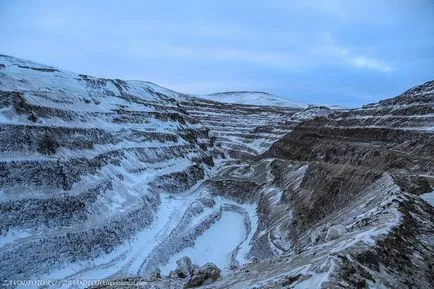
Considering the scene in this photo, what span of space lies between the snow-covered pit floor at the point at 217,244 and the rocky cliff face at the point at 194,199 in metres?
0.24

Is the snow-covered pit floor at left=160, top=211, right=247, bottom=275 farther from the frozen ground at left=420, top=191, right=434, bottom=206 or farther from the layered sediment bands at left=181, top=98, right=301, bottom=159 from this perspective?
the layered sediment bands at left=181, top=98, right=301, bottom=159

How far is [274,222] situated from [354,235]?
97.4ft

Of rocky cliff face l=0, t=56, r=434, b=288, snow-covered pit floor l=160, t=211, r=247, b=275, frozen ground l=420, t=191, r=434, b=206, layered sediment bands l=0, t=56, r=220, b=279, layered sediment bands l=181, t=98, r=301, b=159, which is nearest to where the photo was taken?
rocky cliff face l=0, t=56, r=434, b=288

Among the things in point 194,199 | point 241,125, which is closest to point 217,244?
point 194,199

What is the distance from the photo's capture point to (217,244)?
48.0 m

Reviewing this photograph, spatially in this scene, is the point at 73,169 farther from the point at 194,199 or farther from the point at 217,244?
the point at 194,199

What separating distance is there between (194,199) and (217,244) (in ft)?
56.8

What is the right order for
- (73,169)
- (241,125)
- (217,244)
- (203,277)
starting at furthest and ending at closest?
(241,125)
(73,169)
(217,244)
(203,277)

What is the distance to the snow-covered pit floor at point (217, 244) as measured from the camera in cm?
4203

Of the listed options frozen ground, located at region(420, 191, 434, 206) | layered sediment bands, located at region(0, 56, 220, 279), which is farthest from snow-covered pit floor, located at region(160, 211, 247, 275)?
frozen ground, located at region(420, 191, 434, 206)

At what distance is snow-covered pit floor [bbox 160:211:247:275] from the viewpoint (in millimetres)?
42031

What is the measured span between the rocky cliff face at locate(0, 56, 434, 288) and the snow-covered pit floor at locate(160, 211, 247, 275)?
0.24 m

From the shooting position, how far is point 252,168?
81.1 metres

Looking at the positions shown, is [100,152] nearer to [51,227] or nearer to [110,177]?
[110,177]
